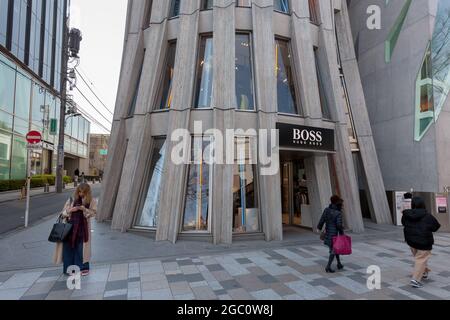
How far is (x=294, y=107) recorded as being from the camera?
36.0 feet

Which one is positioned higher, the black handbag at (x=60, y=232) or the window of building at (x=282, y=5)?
the window of building at (x=282, y=5)

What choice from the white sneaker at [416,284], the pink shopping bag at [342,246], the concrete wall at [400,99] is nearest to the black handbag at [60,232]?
the pink shopping bag at [342,246]

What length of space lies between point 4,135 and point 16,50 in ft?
30.6

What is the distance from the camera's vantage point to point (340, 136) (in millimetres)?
11164

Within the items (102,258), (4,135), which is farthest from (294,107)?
(4,135)

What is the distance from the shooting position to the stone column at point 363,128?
41.3ft

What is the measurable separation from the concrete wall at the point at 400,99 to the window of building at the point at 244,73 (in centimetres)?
824

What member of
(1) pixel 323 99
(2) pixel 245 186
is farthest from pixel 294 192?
(1) pixel 323 99

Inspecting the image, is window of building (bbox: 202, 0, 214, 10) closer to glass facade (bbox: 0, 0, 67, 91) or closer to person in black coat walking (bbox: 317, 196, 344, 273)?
person in black coat walking (bbox: 317, 196, 344, 273)

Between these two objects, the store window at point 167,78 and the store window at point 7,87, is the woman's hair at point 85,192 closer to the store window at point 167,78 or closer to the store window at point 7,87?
the store window at point 167,78

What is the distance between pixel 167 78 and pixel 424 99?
11.4 metres

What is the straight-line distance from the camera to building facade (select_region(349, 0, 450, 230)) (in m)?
12.0

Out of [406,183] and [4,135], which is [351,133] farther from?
[4,135]

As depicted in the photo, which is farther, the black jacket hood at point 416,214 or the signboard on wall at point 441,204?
the signboard on wall at point 441,204
